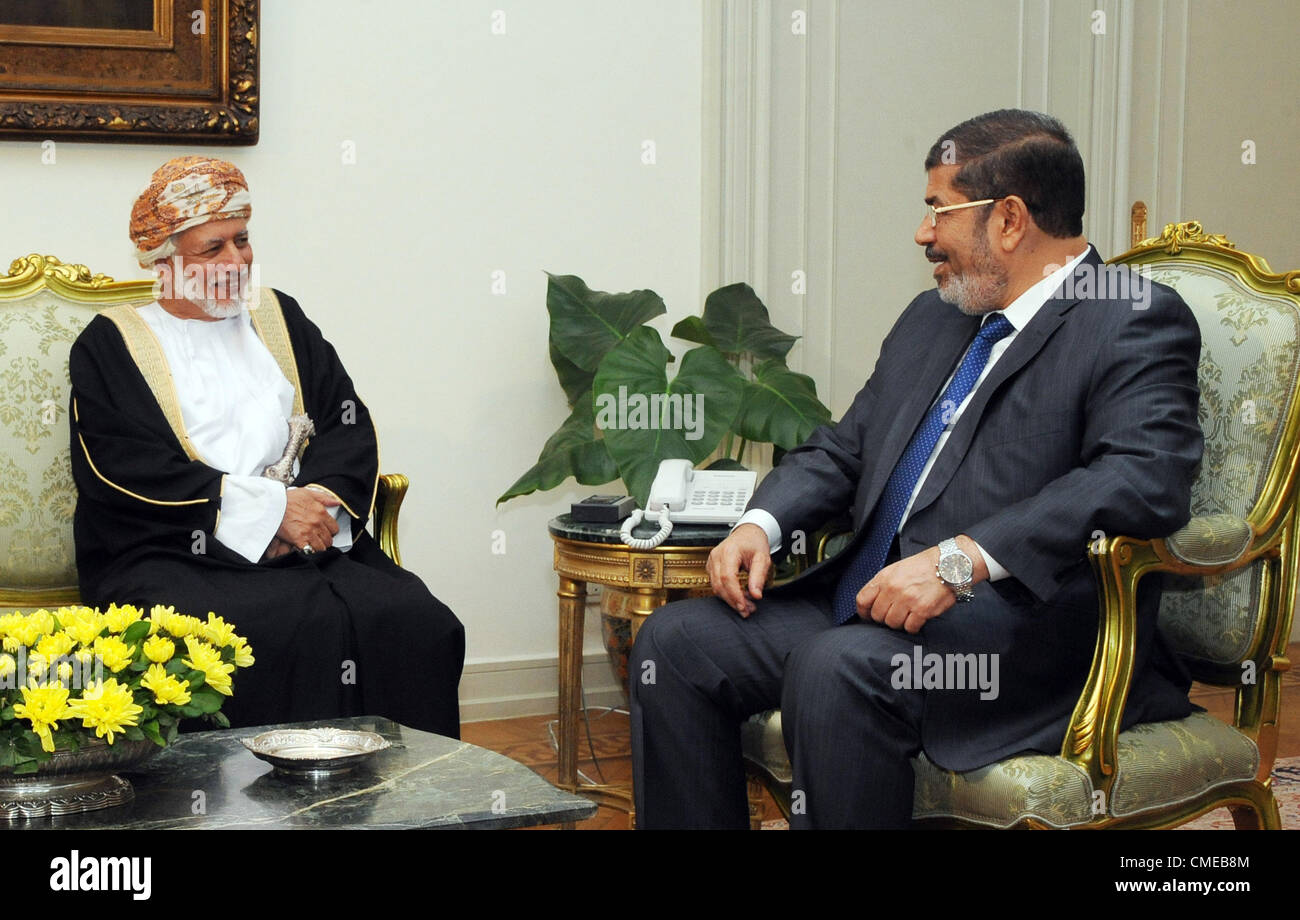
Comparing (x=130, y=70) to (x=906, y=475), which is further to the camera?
(x=130, y=70)

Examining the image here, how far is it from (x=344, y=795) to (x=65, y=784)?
385mm

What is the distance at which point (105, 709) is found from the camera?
6.15 ft

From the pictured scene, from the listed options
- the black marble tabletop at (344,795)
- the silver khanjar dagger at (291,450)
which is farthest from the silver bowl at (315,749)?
the silver khanjar dagger at (291,450)

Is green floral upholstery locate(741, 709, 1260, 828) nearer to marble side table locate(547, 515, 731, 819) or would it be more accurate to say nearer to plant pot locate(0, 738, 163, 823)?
marble side table locate(547, 515, 731, 819)

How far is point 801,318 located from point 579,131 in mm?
958

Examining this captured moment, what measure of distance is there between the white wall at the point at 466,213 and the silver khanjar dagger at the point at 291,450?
0.81m

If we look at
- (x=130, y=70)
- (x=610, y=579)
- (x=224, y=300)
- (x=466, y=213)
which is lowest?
(x=610, y=579)

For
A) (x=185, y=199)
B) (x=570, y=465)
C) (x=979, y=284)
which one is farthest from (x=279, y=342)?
(x=979, y=284)

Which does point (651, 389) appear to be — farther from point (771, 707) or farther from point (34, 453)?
point (34, 453)

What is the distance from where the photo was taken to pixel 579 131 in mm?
4312

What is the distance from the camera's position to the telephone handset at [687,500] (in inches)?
132

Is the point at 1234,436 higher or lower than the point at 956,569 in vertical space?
higher
